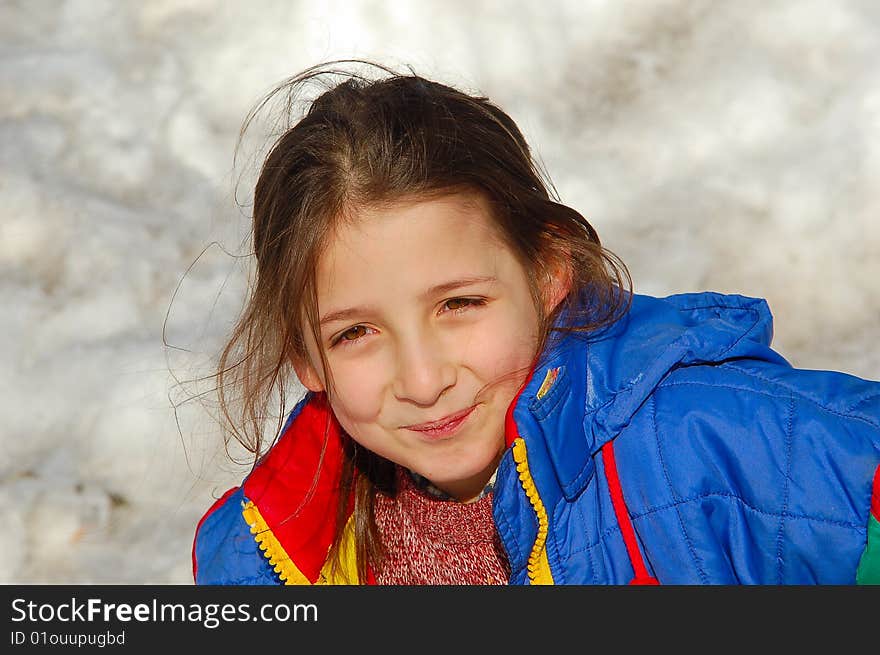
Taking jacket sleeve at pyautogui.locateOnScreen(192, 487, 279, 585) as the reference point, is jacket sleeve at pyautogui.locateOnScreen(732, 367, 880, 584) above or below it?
below

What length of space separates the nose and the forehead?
82mm

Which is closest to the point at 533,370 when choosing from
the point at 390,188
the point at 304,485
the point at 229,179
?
the point at 390,188

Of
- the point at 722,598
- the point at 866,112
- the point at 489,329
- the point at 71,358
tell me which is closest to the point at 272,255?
the point at 489,329

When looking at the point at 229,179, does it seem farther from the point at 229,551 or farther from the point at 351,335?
the point at 351,335

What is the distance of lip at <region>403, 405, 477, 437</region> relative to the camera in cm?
158

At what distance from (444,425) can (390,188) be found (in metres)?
0.35

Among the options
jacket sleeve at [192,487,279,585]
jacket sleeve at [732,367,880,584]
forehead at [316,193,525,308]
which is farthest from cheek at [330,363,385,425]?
jacket sleeve at [732,367,880,584]

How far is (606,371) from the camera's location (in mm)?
1597

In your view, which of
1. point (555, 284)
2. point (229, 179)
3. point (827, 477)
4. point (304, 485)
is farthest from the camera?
point (229, 179)

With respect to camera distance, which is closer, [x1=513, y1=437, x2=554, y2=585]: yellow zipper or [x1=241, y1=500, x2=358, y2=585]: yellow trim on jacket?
[x1=513, y1=437, x2=554, y2=585]: yellow zipper

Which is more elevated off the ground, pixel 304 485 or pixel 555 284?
pixel 555 284

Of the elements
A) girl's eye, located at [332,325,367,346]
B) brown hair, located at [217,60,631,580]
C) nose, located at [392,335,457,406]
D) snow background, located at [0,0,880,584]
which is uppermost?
snow background, located at [0,0,880,584]

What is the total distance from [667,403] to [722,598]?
27 centimetres

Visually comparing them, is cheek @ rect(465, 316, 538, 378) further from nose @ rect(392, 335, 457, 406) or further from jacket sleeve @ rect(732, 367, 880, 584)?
jacket sleeve @ rect(732, 367, 880, 584)
